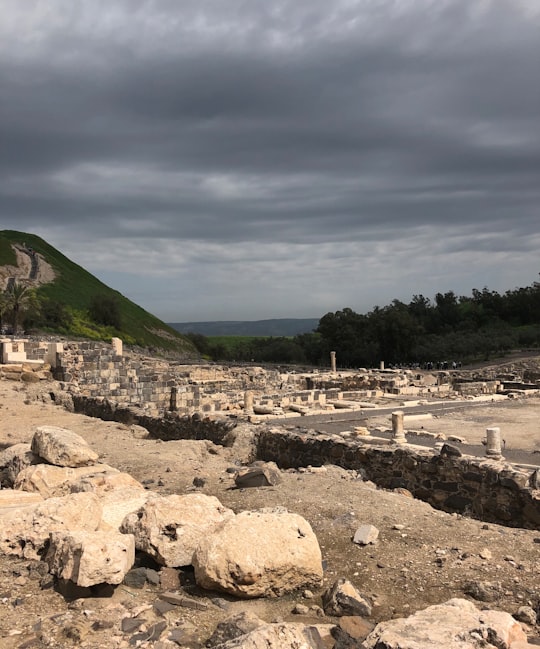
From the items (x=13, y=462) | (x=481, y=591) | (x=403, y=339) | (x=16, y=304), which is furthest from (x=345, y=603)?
(x=403, y=339)

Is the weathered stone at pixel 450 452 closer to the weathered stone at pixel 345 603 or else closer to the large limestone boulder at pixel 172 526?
the large limestone boulder at pixel 172 526

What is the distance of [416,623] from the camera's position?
3615 mm

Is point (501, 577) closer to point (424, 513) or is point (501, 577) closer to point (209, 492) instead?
point (424, 513)

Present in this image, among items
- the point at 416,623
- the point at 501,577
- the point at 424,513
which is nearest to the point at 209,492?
the point at 424,513

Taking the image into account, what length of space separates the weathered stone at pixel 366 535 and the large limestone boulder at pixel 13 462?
4276mm

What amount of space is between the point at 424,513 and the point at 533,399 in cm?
2178

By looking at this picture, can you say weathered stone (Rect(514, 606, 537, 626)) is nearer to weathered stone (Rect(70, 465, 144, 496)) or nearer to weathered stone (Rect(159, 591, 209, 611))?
weathered stone (Rect(159, 591, 209, 611))

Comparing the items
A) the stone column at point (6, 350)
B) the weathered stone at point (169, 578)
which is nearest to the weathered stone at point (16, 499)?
the weathered stone at point (169, 578)

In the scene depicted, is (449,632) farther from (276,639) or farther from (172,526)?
(172,526)

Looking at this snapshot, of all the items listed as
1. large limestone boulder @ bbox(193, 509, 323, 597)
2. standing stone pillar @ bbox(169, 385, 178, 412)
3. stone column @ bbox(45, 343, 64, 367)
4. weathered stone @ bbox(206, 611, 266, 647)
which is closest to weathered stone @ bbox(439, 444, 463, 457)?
large limestone boulder @ bbox(193, 509, 323, 597)

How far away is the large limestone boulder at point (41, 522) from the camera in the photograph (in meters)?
5.01

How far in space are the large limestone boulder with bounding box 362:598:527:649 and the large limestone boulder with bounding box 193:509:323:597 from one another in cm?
105

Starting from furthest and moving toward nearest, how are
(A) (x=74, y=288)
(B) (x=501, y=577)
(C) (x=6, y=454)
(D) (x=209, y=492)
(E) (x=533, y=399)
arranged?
1. (A) (x=74, y=288)
2. (E) (x=533, y=399)
3. (C) (x=6, y=454)
4. (D) (x=209, y=492)
5. (B) (x=501, y=577)

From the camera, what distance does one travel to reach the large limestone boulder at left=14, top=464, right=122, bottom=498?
21.7 ft
